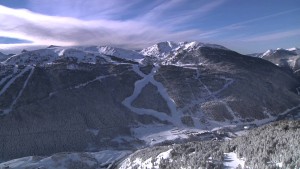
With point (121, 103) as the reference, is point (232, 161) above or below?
above

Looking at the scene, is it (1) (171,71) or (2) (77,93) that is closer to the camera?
(2) (77,93)

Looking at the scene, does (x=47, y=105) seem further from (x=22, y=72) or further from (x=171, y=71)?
(x=171, y=71)

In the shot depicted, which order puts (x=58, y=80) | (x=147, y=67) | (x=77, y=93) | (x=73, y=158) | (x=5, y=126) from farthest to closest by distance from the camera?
(x=147, y=67) → (x=58, y=80) → (x=77, y=93) → (x=5, y=126) → (x=73, y=158)

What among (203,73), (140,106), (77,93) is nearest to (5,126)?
(77,93)

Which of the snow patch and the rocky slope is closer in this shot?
the snow patch

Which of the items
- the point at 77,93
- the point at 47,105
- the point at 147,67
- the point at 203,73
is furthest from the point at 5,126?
the point at 203,73

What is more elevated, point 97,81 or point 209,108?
point 97,81

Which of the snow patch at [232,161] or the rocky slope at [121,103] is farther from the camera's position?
the rocky slope at [121,103]

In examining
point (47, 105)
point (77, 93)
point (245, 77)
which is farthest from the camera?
point (245, 77)
